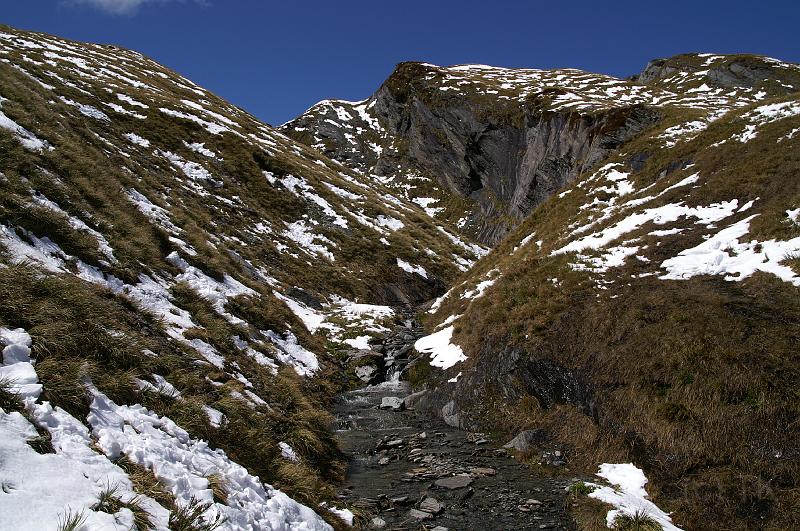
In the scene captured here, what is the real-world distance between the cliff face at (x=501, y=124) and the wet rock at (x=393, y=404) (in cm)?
2964

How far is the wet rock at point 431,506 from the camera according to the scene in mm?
10164

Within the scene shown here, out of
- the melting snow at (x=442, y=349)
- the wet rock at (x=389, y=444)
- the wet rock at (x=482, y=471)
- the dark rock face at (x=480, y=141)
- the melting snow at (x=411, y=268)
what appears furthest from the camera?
the dark rock face at (x=480, y=141)

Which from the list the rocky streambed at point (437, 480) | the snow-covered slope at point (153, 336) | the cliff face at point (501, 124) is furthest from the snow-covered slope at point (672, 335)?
the cliff face at point (501, 124)

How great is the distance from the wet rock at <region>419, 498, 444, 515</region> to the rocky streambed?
2cm

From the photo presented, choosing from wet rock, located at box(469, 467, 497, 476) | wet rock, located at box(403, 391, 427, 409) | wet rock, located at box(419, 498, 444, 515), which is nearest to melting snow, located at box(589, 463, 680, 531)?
wet rock, located at box(469, 467, 497, 476)

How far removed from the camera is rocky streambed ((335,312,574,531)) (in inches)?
388

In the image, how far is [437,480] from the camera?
11711 millimetres

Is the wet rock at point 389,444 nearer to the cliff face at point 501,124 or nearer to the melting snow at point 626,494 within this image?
the melting snow at point 626,494

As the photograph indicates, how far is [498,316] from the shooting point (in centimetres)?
1778

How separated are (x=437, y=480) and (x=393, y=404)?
663 cm

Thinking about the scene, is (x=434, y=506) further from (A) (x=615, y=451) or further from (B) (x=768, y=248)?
(B) (x=768, y=248)

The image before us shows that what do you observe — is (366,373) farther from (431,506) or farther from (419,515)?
(419,515)

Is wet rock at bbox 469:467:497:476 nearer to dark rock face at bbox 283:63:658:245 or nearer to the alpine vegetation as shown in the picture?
the alpine vegetation

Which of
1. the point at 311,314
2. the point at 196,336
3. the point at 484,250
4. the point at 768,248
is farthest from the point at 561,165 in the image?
the point at 196,336
